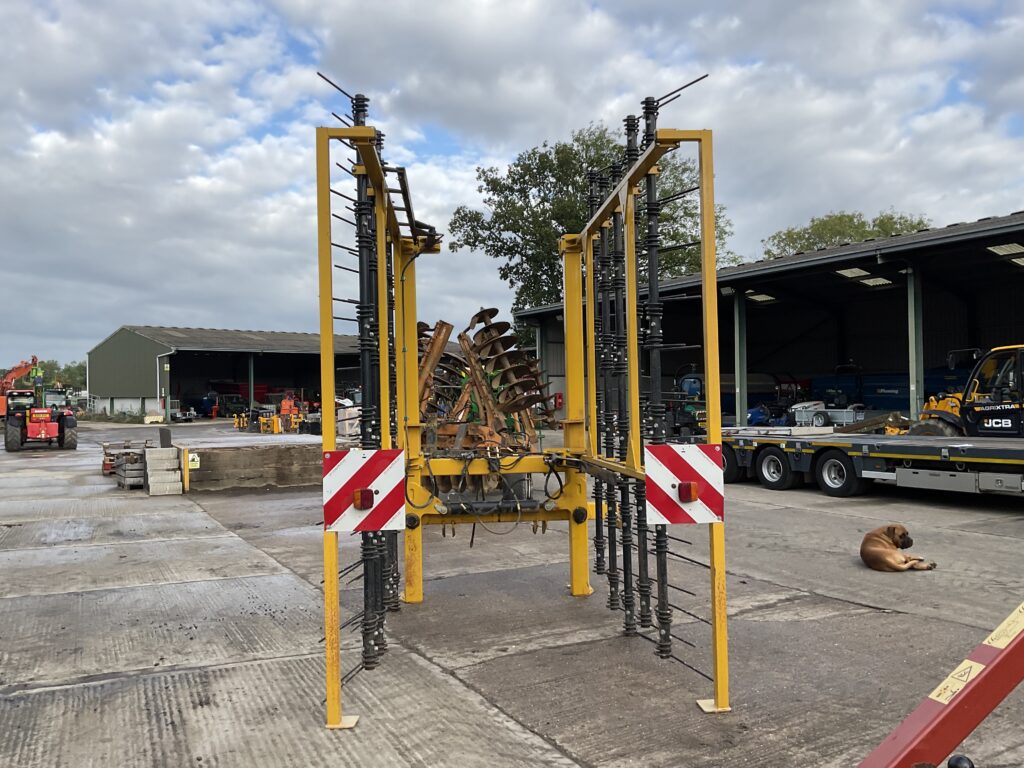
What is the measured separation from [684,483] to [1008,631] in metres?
1.57

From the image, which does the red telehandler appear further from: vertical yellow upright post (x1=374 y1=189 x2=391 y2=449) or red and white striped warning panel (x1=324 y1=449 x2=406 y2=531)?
red and white striped warning panel (x1=324 y1=449 x2=406 y2=531)

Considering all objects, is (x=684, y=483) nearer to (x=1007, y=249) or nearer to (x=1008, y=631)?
(x=1008, y=631)

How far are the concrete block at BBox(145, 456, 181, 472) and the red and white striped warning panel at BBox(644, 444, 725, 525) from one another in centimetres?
1172

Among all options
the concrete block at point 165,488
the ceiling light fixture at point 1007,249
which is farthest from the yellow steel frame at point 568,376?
the ceiling light fixture at point 1007,249

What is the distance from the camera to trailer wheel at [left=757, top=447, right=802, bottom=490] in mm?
13205

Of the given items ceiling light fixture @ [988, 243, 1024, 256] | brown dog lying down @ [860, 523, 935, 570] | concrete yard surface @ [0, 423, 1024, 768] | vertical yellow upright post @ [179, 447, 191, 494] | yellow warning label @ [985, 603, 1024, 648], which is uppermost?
ceiling light fixture @ [988, 243, 1024, 256]

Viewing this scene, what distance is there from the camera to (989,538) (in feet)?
27.6

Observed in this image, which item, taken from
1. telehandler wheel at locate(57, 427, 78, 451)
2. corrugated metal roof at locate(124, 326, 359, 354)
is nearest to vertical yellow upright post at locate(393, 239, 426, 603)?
telehandler wheel at locate(57, 427, 78, 451)

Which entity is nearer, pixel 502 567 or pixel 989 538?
pixel 502 567

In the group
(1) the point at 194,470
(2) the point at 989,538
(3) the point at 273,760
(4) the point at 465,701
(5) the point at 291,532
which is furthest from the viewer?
(1) the point at 194,470

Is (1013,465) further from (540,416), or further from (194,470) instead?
(194,470)

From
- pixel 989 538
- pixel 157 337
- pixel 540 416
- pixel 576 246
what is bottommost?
pixel 989 538

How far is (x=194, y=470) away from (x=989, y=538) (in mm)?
12021

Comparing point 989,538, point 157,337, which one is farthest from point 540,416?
point 157,337
